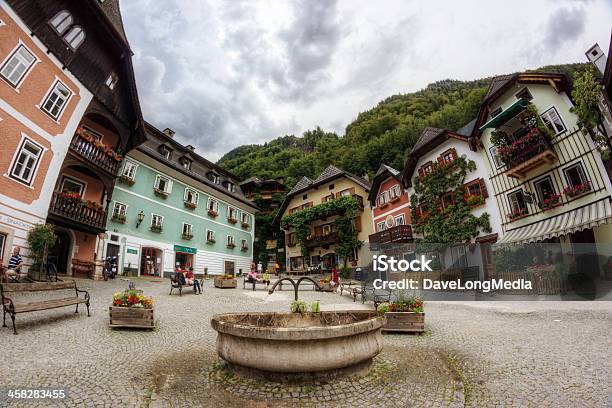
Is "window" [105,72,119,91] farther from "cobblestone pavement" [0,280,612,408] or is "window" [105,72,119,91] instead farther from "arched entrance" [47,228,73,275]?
"cobblestone pavement" [0,280,612,408]

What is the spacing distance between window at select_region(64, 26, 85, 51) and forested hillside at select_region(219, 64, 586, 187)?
1543 inches

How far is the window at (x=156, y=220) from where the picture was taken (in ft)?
80.7

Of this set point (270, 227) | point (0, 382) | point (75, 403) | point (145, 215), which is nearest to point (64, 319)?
point (0, 382)

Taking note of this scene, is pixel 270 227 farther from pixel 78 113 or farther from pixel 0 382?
pixel 0 382

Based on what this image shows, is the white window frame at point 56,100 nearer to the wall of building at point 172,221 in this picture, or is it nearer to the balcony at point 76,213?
the balcony at point 76,213

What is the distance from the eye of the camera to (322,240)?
35.4m

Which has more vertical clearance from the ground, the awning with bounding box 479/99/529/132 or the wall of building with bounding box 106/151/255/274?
the awning with bounding box 479/99/529/132

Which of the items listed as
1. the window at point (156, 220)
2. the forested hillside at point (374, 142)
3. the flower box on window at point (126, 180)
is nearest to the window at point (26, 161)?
the flower box on window at point (126, 180)

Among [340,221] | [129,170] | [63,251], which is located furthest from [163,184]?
[340,221]

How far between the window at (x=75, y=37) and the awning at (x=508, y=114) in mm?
23681

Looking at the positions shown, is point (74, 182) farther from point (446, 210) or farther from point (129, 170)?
point (446, 210)

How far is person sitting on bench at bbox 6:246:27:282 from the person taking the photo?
12.7 m

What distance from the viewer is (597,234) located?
15164 mm

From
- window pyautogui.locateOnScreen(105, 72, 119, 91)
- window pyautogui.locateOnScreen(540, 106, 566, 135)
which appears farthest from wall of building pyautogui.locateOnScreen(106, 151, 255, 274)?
window pyautogui.locateOnScreen(540, 106, 566, 135)
